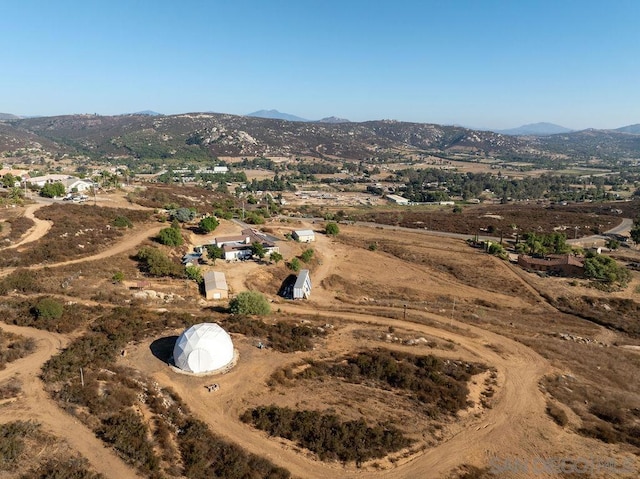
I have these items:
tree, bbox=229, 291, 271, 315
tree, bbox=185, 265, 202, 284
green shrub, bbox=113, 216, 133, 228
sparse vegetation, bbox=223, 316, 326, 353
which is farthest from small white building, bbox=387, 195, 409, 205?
sparse vegetation, bbox=223, 316, 326, 353

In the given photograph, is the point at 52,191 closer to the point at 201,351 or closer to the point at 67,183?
the point at 67,183

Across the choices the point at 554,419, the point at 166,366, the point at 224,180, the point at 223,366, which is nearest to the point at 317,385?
the point at 223,366

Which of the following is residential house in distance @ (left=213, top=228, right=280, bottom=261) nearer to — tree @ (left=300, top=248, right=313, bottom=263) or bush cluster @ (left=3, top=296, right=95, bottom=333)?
tree @ (left=300, top=248, right=313, bottom=263)

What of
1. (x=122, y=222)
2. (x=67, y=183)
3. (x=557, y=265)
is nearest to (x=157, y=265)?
(x=122, y=222)

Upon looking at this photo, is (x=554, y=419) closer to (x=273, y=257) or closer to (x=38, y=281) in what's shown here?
(x=273, y=257)

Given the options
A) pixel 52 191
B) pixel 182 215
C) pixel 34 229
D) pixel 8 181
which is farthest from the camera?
pixel 8 181

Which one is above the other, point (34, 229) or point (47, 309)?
point (34, 229)

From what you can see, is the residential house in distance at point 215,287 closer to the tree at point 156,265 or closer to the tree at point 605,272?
the tree at point 156,265
